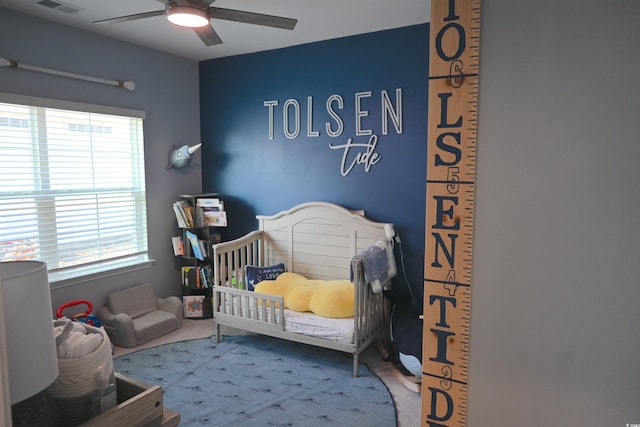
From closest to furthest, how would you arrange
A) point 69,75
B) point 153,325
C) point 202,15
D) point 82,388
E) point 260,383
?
1. point 82,388
2. point 202,15
3. point 260,383
4. point 69,75
5. point 153,325

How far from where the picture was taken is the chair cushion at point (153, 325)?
10.8 feet

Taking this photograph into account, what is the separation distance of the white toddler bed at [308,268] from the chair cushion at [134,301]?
721 millimetres

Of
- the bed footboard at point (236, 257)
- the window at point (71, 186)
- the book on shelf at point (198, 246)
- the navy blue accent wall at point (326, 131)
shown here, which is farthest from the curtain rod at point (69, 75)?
the bed footboard at point (236, 257)

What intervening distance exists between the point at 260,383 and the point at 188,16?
7.40ft

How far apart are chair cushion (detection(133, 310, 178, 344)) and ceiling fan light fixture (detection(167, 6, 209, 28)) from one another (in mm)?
2363

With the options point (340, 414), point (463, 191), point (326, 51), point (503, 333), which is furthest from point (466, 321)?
point (326, 51)

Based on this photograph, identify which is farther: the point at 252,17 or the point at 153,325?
the point at 153,325

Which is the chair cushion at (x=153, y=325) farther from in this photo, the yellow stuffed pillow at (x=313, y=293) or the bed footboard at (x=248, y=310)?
the yellow stuffed pillow at (x=313, y=293)

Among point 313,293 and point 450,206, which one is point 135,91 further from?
point 450,206

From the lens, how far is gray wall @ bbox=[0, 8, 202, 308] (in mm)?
2854

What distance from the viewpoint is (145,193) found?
3.73 m

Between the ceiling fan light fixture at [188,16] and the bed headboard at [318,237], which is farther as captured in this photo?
the bed headboard at [318,237]

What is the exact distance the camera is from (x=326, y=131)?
3.57 m

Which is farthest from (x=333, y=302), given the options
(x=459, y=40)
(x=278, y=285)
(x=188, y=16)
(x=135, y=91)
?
(x=135, y=91)
